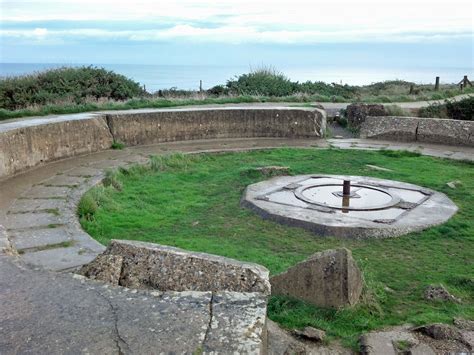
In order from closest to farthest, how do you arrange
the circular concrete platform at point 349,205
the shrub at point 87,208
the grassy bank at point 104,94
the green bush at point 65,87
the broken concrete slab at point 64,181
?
1. the circular concrete platform at point 349,205
2. the shrub at point 87,208
3. the broken concrete slab at point 64,181
4. the grassy bank at point 104,94
5. the green bush at point 65,87

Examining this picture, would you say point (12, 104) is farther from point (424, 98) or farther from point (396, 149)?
point (424, 98)

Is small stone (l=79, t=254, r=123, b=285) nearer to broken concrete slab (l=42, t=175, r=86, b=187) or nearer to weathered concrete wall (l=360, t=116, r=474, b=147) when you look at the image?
broken concrete slab (l=42, t=175, r=86, b=187)

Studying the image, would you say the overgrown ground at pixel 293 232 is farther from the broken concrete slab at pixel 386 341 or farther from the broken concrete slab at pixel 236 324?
the broken concrete slab at pixel 236 324

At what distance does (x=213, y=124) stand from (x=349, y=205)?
6.04 meters

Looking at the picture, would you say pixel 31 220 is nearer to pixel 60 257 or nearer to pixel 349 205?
pixel 60 257

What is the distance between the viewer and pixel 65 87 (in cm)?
1859

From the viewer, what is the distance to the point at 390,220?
6992 millimetres

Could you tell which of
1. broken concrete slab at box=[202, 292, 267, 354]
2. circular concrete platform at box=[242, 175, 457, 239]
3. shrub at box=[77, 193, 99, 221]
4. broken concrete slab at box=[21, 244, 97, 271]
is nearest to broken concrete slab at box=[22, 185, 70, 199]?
shrub at box=[77, 193, 99, 221]

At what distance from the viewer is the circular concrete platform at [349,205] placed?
6.75 metres

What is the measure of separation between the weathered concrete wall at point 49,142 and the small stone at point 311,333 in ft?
19.4

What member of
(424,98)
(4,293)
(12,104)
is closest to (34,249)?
(4,293)

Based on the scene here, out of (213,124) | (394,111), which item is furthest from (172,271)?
(394,111)

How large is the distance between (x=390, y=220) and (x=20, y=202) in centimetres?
476

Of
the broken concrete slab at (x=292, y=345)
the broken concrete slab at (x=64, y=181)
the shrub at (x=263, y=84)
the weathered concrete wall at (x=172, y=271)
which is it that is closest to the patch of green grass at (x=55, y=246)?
the weathered concrete wall at (x=172, y=271)
